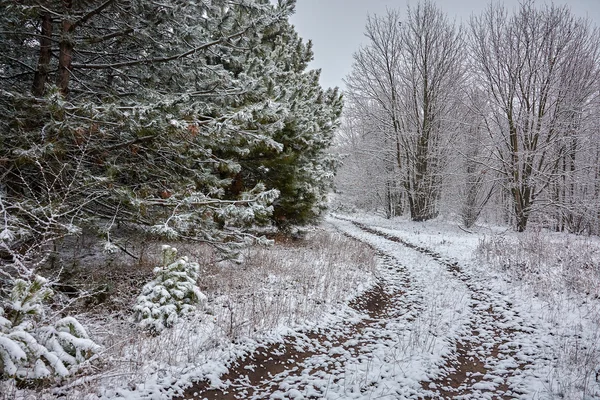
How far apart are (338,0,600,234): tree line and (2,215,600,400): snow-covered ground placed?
7904mm

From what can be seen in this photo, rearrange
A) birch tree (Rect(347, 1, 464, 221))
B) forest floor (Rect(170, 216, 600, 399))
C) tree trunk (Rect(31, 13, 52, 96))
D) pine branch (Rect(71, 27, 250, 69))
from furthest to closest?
birch tree (Rect(347, 1, 464, 221))
pine branch (Rect(71, 27, 250, 69))
tree trunk (Rect(31, 13, 52, 96))
forest floor (Rect(170, 216, 600, 399))

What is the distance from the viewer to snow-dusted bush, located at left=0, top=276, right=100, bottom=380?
9.07 feet

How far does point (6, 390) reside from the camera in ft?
9.01

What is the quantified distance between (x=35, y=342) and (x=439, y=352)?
15.7 ft

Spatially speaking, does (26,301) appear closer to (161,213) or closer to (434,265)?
(161,213)

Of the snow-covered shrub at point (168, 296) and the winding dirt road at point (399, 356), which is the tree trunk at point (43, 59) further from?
the winding dirt road at point (399, 356)

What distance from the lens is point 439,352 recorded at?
4633mm

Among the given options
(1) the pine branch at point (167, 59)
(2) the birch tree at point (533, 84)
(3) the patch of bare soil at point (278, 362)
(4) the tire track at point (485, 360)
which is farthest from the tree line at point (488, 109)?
(1) the pine branch at point (167, 59)

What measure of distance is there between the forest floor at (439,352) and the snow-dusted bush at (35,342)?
1.18 metres

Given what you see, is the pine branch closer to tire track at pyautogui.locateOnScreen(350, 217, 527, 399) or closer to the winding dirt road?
the winding dirt road

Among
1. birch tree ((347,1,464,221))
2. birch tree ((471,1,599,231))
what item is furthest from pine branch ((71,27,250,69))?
birch tree ((347,1,464,221))

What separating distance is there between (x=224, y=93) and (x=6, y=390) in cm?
549

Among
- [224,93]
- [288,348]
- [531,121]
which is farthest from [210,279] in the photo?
[531,121]

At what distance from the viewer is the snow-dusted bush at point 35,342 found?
277 cm
